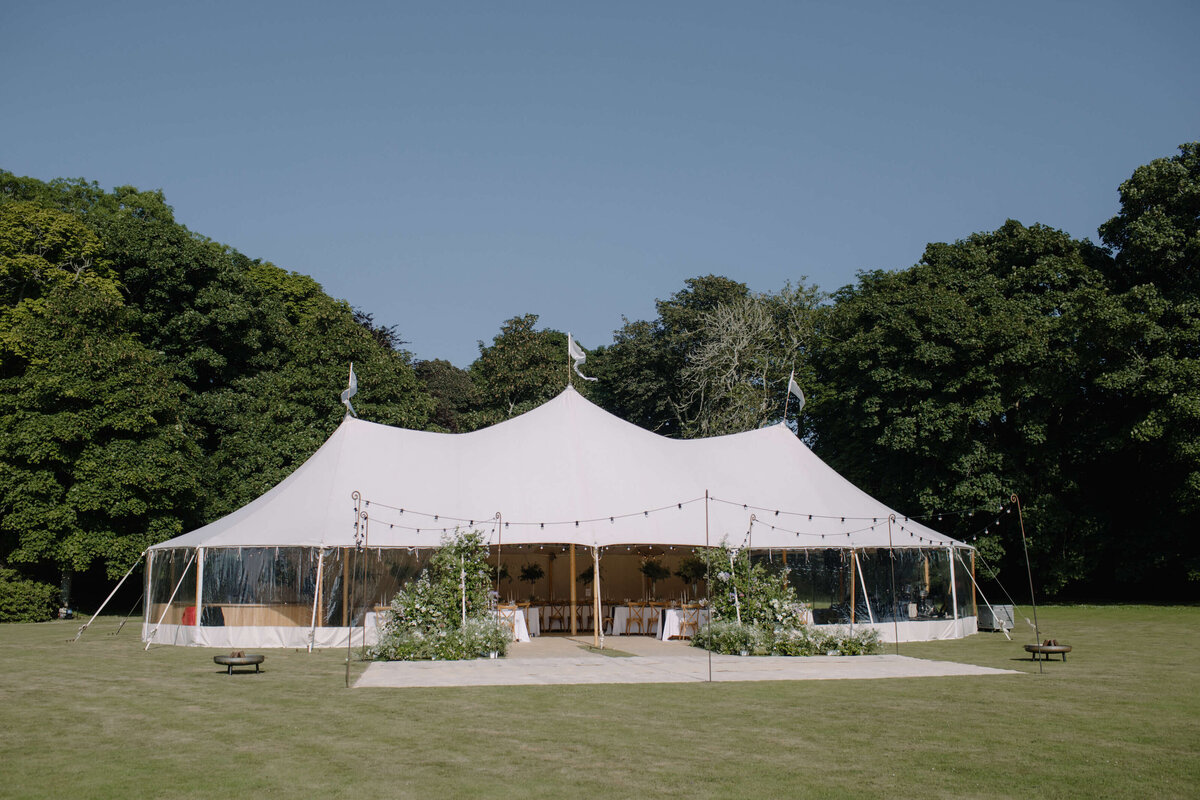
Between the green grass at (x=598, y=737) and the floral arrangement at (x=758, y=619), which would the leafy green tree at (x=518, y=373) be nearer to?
the floral arrangement at (x=758, y=619)

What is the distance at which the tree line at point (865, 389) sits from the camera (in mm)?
22391

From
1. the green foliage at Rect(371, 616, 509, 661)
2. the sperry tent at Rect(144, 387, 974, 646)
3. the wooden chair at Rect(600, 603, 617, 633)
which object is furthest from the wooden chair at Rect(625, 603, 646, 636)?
the green foliage at Rect(371, 616, 509, 661)

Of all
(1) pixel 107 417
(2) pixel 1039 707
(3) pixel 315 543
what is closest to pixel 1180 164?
(2) pixel 1039 707

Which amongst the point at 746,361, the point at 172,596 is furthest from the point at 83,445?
the point at 746,361

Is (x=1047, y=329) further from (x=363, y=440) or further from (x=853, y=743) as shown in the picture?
(x=853, y=743)

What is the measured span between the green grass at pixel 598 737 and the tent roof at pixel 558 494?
190 inches

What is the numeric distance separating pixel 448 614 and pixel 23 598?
12853 millimetres

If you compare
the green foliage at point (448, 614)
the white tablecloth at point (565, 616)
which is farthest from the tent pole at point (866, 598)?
the green foliage at point (448, 614)

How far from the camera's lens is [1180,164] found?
2388cm

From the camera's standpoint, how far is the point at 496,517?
16969mm

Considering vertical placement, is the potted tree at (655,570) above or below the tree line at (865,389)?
below

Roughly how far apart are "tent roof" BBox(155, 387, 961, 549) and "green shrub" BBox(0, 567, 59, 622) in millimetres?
7317

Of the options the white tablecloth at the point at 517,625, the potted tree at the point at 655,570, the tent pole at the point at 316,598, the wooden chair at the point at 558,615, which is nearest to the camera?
the tent pole at the point at 316,598

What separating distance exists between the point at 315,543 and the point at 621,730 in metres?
9.23
